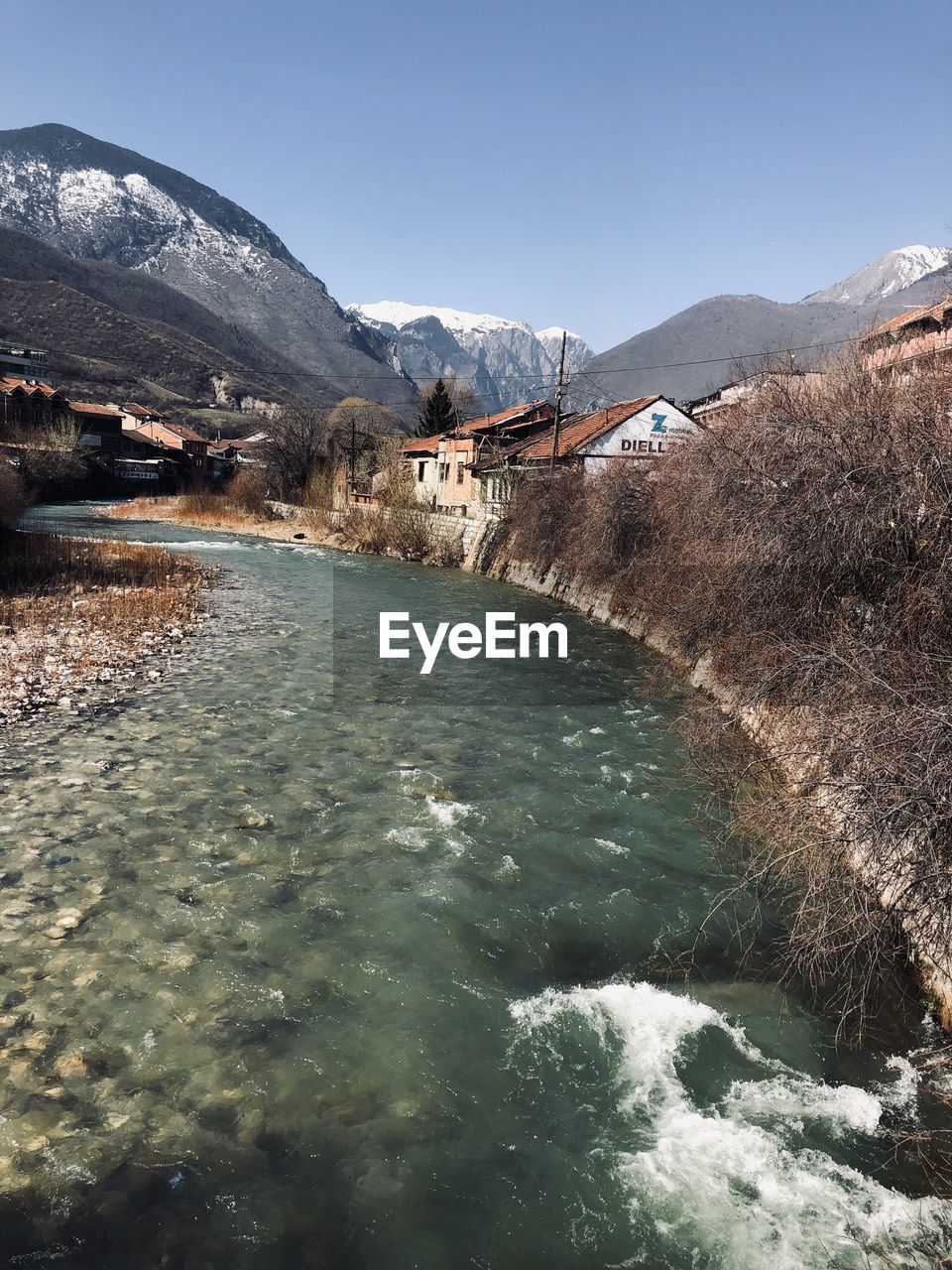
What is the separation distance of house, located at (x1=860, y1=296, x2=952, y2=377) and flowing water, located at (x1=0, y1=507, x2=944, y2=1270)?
7842 millimetres

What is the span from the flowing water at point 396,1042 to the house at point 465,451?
35233mm

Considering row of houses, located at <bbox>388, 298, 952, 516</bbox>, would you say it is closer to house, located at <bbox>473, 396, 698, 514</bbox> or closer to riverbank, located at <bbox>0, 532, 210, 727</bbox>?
house, located at <bbox>473, 396, 698, 514</bbox>

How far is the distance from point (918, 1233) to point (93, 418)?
92103 millimetres

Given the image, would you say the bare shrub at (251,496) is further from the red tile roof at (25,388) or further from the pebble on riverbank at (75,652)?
the pebble on riverbank at (75,652)

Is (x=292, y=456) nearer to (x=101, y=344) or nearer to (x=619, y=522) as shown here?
(x=619, y=522)

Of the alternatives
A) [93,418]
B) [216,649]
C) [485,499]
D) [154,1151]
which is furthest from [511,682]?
[93,418]

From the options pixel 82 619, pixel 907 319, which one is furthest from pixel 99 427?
pixel 907 319

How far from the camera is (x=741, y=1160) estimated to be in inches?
175

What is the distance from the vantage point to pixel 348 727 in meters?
11.7

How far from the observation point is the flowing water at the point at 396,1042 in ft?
13.0

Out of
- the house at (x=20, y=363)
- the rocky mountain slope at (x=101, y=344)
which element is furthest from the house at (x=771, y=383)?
the rocky mountain slope at (x=101, y=344)

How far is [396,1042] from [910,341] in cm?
2080

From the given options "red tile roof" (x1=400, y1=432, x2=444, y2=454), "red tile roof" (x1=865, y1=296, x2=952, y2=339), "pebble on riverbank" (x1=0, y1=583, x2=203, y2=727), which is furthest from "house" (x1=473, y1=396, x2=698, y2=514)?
"pebble on riverbank" (x1=0, y1=583, x2=203, y2=727)

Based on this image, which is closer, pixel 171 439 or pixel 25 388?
pixel 25 388
